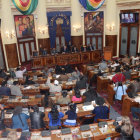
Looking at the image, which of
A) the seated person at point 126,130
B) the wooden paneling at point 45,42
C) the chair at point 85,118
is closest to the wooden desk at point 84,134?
the seated person at point 126,130

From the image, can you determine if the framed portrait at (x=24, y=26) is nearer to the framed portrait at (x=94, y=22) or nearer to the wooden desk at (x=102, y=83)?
the framed portrait at (x=94, y=22)

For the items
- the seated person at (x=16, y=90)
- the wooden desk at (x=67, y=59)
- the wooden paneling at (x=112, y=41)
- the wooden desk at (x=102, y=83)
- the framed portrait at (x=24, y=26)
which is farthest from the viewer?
the wooden paneling at (x=112, y=41)

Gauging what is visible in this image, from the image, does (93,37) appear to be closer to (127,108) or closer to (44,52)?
(44,52)

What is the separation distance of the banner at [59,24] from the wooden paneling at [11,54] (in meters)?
3.80

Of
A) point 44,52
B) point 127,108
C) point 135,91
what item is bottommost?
point 127,108

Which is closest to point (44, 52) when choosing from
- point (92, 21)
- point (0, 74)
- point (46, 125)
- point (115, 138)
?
point (0, 74)

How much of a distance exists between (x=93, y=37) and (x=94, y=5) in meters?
4.12

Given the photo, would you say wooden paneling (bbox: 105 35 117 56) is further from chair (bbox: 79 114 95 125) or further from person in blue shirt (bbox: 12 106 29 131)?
person in blue shirt (bbox: 12 106 29 131)

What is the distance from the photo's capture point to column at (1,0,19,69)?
13.0 m

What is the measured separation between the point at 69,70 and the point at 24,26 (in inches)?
252

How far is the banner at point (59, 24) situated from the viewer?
51.7 ft

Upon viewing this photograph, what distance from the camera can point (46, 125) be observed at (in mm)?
5621

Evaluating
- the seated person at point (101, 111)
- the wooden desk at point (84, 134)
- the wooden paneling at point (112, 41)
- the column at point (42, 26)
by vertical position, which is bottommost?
the wooden desk at point (84, 134)

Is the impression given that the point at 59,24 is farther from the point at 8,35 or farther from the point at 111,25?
the point at 8,35
